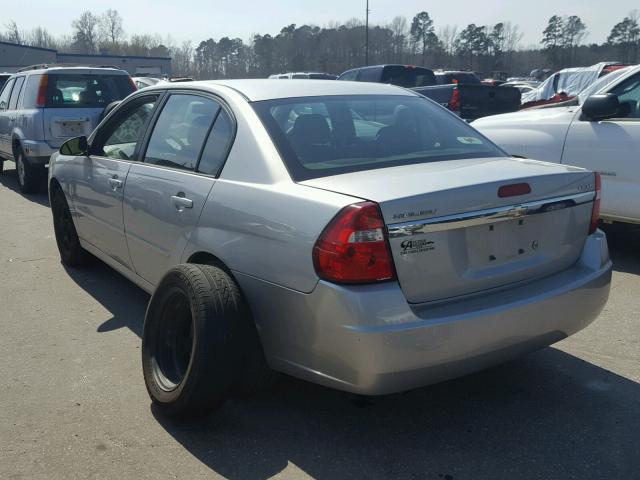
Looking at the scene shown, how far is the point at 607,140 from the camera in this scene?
5.54 metres

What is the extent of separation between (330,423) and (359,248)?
3.43 ft

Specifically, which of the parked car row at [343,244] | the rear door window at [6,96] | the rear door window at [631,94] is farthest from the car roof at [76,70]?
the rear door window at [631,94]

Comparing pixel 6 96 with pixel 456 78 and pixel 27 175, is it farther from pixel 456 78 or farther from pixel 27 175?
pixel 456 78

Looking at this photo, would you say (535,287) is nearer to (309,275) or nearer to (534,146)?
(309,275)

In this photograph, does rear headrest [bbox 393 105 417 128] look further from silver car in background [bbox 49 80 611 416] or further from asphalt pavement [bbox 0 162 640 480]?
asphalt pavement [bbox 0 162 640 480]

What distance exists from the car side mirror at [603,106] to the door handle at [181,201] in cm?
377

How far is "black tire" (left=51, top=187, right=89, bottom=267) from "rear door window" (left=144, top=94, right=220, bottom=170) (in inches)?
72.8

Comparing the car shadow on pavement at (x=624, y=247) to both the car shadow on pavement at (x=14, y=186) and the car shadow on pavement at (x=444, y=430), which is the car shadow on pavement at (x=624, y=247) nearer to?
the car shadow on pavement at (x=444, y=430)

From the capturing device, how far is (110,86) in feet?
33.4

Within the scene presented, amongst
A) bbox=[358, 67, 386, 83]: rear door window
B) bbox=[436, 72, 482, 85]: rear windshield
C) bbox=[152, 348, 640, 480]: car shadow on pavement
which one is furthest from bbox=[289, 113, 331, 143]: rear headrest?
bbox=[436, 72, 482, 85]: rear windshield

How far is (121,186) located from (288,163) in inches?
65.2

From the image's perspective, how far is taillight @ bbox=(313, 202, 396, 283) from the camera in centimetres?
251

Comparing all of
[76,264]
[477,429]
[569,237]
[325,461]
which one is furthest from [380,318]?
[76,264]

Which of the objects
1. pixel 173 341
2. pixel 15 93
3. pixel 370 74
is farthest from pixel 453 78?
pixel 173 341
